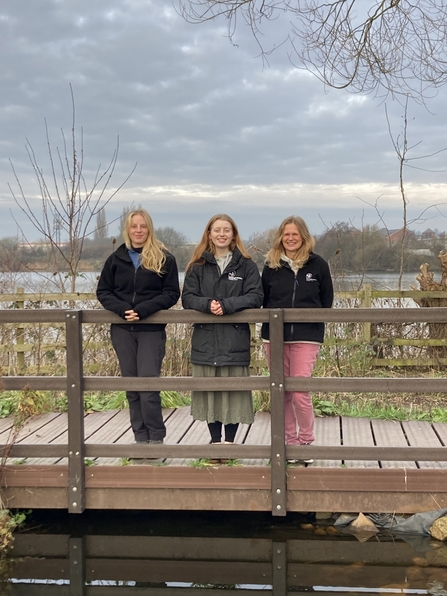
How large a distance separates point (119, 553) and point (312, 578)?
1362 mm

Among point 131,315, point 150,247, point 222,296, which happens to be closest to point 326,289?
point 222,296

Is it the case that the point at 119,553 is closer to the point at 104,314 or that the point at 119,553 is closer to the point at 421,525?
the point at 104,314

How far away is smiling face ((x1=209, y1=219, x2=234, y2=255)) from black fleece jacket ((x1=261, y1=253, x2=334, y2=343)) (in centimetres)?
43

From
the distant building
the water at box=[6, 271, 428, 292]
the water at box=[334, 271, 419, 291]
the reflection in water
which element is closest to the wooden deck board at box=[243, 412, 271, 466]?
the reflection in water

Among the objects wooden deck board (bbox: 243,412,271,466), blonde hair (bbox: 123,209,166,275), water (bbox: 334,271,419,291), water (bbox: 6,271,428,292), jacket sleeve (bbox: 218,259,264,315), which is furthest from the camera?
water (bbox: 334,271,419,291)

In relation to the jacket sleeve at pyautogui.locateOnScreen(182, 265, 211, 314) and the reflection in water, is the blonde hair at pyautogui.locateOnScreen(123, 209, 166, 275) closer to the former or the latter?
the jacket sleeve at pyautogui.locateOnScreen(182, 265, 211, 314)

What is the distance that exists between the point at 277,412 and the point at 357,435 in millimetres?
1229

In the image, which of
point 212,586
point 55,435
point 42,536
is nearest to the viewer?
point 212,586

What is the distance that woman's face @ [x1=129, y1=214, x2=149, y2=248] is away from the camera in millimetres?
4789

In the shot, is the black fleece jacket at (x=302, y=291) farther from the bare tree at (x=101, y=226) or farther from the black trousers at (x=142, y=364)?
the bare tree at (x=101, y=226)

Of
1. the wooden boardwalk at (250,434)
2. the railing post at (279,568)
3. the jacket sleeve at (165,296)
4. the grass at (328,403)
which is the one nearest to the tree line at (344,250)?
the grass at (328,403)

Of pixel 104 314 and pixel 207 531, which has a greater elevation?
pixel 104 314

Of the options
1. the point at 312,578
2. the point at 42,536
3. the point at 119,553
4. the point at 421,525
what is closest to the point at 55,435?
the point at 42,536

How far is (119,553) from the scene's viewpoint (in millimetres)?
4738
